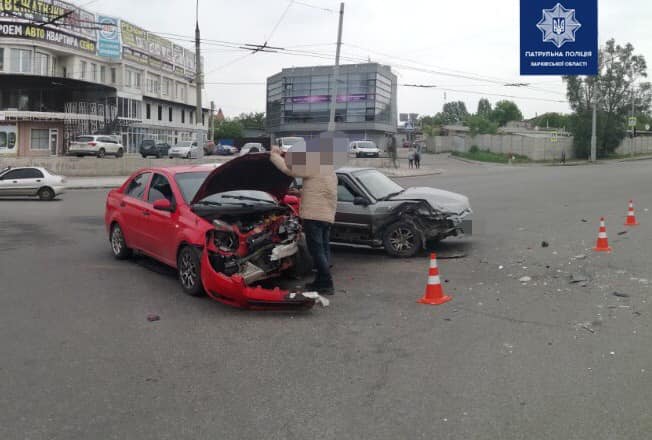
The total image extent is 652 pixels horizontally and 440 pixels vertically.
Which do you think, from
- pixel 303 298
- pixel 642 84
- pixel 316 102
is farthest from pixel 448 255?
pixel 316 102

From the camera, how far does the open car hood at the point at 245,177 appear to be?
7258mm

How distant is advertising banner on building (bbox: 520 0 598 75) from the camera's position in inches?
635

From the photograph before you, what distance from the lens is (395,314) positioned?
6.56m

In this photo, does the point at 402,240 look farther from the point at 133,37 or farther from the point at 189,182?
the point at 133,37

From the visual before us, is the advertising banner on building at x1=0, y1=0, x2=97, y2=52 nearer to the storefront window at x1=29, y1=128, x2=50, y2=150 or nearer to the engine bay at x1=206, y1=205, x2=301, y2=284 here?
the storefront window at x1=29, y1=128, x2=50, y2=150

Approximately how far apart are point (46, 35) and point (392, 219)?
53.6m

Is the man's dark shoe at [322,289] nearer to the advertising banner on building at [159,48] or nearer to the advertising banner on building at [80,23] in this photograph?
the advertising banner on building at [80,23]

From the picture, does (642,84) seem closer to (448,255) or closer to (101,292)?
(448,255)

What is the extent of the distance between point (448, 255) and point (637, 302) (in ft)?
11.8

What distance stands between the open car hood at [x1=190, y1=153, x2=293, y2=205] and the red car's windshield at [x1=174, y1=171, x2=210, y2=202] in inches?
19.6

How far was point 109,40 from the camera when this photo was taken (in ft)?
204

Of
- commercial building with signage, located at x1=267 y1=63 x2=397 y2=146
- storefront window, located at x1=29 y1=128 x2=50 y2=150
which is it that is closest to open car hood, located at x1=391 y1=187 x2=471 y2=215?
storefront window, located at x1=29 y1=128 x2=50 y2=150

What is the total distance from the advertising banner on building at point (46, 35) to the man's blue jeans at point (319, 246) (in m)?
48.3

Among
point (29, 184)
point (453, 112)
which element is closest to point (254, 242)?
point (29, 184)
